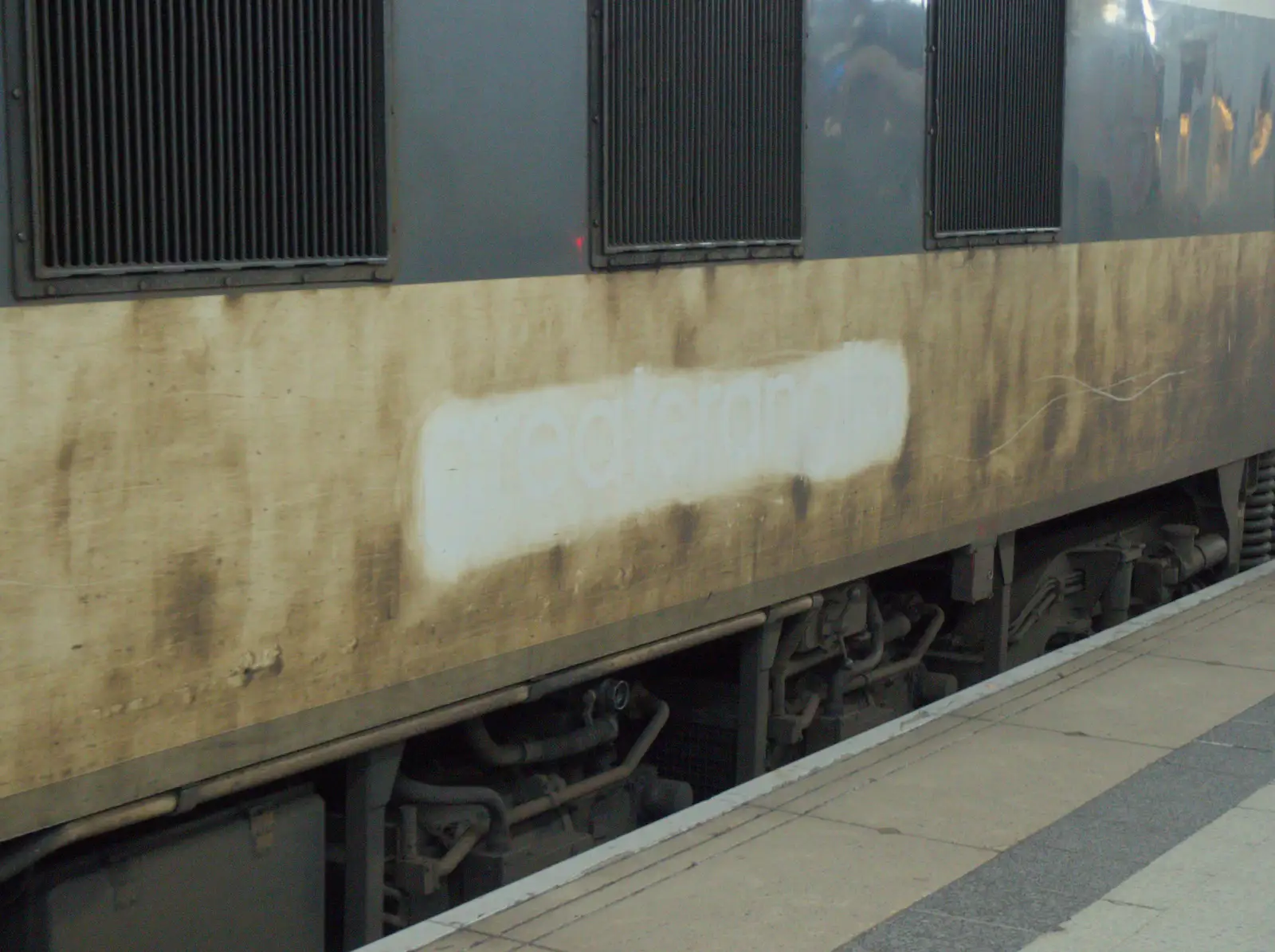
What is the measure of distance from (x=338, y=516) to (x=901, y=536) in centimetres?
274

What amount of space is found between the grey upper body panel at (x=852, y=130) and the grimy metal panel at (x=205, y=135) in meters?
0.11

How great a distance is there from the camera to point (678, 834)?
15.6 ft

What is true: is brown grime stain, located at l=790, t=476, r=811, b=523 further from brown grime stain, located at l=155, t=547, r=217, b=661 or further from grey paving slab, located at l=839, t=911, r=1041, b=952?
brown grime stain, located at l=155, t=547, r=217, b=661

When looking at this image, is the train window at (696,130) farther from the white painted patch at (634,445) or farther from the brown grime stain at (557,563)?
the brown grime stain at (557,563)

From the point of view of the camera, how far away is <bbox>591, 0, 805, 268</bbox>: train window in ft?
15.7

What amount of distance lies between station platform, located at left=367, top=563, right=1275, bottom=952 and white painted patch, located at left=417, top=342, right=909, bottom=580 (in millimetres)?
820

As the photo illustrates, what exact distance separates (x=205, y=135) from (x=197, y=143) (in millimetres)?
29

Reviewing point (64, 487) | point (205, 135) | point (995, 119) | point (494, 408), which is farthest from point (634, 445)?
point (995, 119)

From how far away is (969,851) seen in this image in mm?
4750

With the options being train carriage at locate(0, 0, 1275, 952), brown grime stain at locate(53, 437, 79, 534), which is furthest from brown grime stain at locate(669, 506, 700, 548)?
brown grime stain at locate(53, 437, 79, 534)

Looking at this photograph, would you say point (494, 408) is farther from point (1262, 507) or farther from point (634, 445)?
point (1262, 507)

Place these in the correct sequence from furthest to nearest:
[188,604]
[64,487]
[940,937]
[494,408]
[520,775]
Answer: [520,775] < [494,408] < [940,937] < [188,604] < [64,487]

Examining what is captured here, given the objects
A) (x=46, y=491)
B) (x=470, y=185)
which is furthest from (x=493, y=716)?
(x=46, y=491)

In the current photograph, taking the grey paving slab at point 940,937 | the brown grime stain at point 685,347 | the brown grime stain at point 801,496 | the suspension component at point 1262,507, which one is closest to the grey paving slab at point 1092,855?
the grey paving slab at point 940,937
